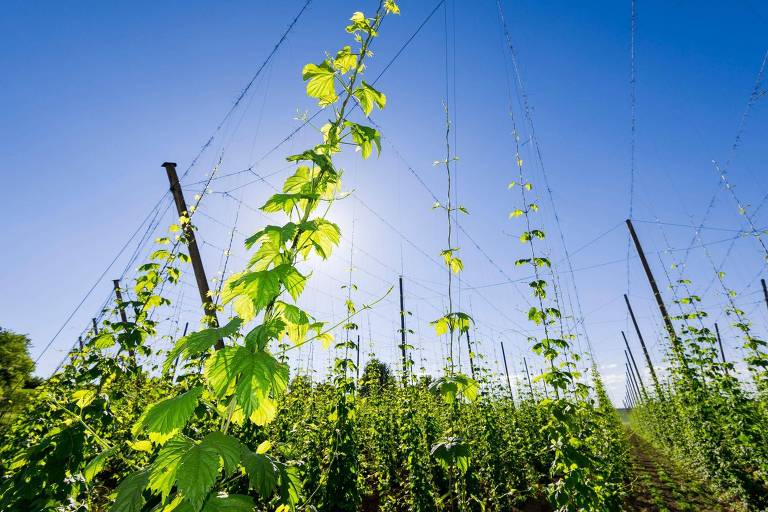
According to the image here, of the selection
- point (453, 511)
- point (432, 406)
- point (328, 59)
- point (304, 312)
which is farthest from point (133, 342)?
point (432, 406)

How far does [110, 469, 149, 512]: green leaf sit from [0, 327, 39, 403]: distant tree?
17.9 meters

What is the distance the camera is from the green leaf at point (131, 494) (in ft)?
3.29

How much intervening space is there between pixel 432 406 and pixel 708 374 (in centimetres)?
688

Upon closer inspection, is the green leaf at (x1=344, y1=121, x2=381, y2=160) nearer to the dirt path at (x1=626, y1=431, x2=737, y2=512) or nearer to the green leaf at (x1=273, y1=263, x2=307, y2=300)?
the green leaf at (x1=273, y1=263, x2=307, y2=300)

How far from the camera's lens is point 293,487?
1.43 metres

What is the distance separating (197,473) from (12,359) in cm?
2238

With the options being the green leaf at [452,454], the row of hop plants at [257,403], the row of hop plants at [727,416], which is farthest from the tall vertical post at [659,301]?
the green leaf at [452,454]

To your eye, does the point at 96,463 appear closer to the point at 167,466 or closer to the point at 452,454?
the point at 167,466

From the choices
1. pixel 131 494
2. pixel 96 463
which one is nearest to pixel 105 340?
pixel 96 463

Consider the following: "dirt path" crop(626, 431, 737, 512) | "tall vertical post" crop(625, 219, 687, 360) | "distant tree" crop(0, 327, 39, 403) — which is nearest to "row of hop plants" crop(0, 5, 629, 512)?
"dirt path" crop(626, 431, 737, 512)

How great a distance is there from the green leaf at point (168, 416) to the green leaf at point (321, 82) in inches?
53.5

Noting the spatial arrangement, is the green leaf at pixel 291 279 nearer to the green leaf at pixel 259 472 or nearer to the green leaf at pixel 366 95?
the green leaf at pixel 259 472

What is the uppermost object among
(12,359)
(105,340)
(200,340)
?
(12,359)

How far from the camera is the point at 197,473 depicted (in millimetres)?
936
